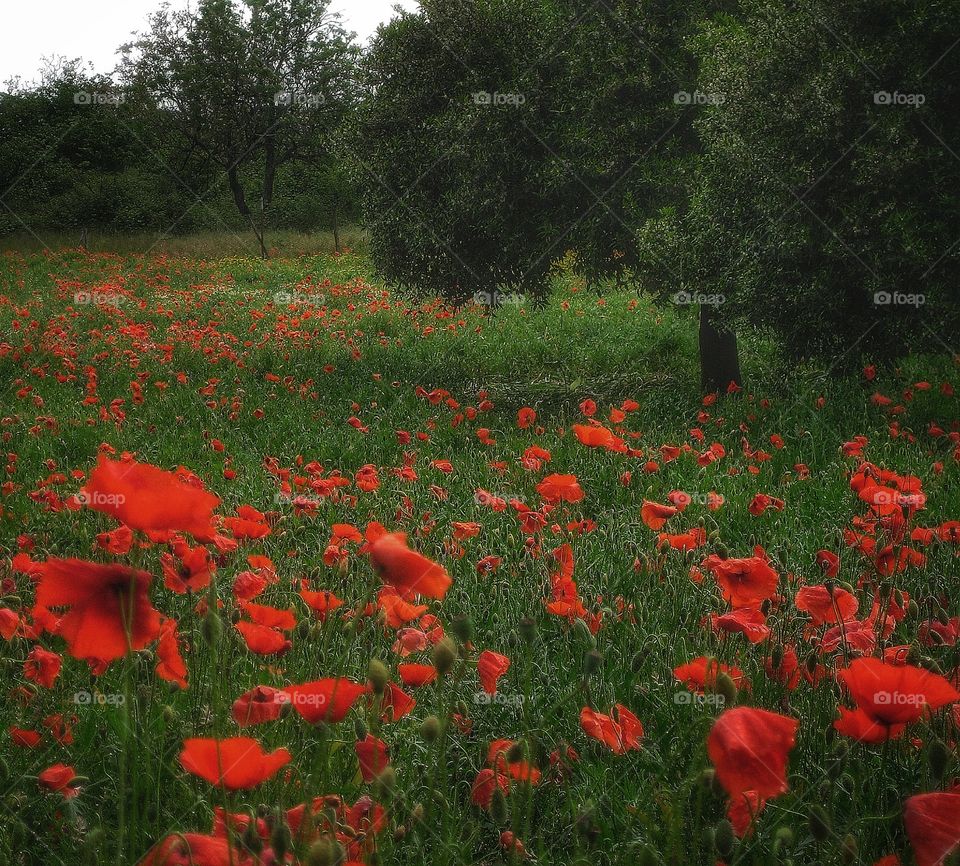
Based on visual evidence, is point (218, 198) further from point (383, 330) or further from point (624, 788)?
point (624, 788)

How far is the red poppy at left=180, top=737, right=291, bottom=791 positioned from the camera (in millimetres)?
1179

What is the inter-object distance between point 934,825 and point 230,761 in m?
1.00

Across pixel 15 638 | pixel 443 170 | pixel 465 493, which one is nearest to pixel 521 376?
pixel 443 170

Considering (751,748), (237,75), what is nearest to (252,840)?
(751,748)

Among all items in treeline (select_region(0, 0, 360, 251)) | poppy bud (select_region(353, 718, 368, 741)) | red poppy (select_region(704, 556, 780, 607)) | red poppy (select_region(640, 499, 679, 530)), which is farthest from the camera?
treeline (select_region(0, 0, 360, 251))

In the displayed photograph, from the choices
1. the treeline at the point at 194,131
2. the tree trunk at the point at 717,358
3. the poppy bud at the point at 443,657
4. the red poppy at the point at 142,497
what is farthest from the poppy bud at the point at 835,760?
the treeline at the point at 194,131

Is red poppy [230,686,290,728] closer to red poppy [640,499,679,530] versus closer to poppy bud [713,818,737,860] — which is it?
poppy bud [713,818,737,860]

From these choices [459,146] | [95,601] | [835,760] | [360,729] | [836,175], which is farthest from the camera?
[459,146]

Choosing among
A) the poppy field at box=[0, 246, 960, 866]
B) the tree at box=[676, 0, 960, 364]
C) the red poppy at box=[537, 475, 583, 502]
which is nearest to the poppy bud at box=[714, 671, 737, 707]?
the poppy field at box=[0, 246, 960, 866]

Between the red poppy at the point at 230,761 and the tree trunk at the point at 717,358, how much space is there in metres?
8.67

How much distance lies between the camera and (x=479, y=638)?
3111mm

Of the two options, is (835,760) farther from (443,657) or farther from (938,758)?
(443,657)

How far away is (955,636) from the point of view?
2.21 m

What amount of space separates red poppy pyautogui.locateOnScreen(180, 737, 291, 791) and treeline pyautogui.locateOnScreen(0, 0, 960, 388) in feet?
22.2
